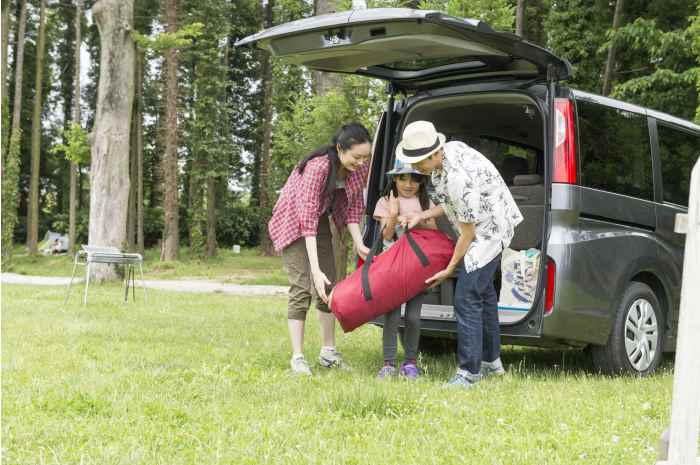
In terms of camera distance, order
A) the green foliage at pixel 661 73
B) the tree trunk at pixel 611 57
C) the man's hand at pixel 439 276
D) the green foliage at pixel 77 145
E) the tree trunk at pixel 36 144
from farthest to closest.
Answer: the tree trunk at pixel 36 144 → the green foliage at pixel 77 145 → the tree trunk at pixel 611 57 → the green foliage at pixel 661 73 → the man's hand at pixel 439 276

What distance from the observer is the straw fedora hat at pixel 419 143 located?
4918mm

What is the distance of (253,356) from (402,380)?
1.64 meters

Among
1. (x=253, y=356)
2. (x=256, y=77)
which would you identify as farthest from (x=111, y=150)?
(x=256, y=77)

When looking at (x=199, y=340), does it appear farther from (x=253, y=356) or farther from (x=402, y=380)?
(x=402, y=380)

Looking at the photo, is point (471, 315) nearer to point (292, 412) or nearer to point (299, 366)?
point (299, 366)

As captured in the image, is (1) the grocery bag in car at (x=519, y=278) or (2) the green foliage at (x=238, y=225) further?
(2) the green foliage at (x=238, y=225)

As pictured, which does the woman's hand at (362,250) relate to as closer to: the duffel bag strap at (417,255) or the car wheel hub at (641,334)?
the duffel bag strap at (417,255)

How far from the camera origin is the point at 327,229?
19.0ft

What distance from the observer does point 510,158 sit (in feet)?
21.2

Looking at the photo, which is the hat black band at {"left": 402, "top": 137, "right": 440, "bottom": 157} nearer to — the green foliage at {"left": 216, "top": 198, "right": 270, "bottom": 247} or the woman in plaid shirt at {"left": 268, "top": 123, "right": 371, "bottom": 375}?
the woman in plaid shirt at {"left": 268, "top": 123, "right": 371, "bottom": 375}

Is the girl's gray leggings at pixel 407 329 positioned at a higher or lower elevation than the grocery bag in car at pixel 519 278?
lower

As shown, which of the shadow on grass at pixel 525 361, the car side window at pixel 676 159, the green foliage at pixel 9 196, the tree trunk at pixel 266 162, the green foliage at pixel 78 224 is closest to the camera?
the shadow on grass at pixel 525 361

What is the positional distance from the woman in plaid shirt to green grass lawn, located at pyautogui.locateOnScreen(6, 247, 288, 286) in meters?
11.1

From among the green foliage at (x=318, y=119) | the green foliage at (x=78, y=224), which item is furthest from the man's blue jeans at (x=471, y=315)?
the green foliage at (x=78, y=224)
